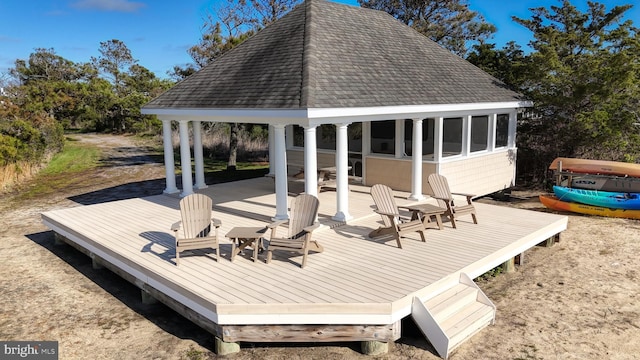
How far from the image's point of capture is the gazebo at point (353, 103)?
891 centimetres

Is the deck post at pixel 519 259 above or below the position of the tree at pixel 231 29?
below

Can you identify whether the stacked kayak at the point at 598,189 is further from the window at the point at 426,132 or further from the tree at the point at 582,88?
the window at the point at 426,132

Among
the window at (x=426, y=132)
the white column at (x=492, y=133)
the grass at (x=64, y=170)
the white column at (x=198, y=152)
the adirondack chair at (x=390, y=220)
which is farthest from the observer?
the grass at (x=64, y=170)

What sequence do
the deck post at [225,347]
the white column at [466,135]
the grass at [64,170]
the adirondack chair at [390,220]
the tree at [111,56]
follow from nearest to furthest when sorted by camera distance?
the deck post at [225,347]
the adirondack chair at [390,220]
the white column at [466,135]
the grass at [64,170]
the tree at [111,56]

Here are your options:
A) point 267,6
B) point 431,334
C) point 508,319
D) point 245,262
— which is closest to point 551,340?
point 508,319

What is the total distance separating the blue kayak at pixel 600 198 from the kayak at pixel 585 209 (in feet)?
0.32

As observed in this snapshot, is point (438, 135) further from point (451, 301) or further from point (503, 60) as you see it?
point (503, 60)

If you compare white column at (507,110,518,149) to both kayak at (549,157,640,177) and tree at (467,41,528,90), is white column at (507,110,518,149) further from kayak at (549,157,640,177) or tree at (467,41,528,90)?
tree at (467,41,528,90)

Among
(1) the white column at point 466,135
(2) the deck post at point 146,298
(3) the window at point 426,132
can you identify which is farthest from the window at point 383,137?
(2) the deck post at point 146,298

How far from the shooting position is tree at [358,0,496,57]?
28572mm
